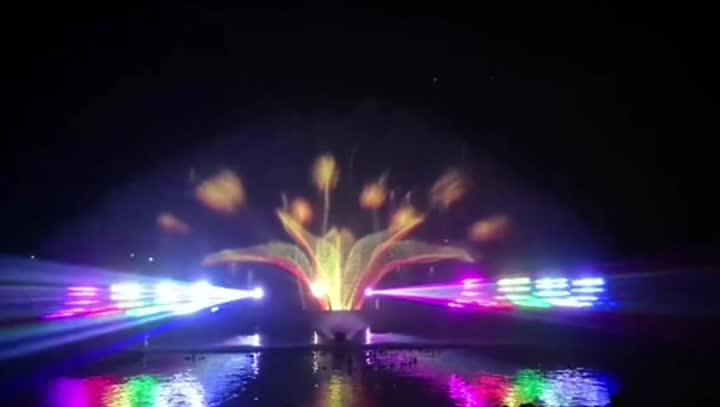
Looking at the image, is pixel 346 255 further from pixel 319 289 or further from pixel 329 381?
pixel 329 381

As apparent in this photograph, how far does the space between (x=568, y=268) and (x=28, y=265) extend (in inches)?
1642

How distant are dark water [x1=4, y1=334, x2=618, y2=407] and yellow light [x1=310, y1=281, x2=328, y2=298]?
22.4 metres

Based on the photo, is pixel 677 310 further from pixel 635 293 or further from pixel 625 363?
pixel 625 363

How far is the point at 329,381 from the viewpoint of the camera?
2155 centimetres

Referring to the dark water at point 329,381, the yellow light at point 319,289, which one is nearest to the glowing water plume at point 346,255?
the yellow light at point 319,289

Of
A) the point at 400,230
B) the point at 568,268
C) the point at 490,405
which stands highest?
the point at 400,230

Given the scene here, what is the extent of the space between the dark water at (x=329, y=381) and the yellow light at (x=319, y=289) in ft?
73.4

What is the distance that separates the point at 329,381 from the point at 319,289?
30.0 m

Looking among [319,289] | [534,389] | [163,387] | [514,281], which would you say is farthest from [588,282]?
[163,387]

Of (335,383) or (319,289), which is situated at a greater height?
(319,289)

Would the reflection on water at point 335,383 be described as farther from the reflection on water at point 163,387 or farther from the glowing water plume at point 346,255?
the glowing water plume at point 346,255

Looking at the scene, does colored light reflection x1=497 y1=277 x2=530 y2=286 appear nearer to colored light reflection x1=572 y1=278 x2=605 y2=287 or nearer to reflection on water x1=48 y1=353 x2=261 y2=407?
colored light reflection x1=572 y1=278 x2=605 y2=287

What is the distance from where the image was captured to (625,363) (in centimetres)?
2473

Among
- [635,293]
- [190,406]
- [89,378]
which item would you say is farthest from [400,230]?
[190,406]
